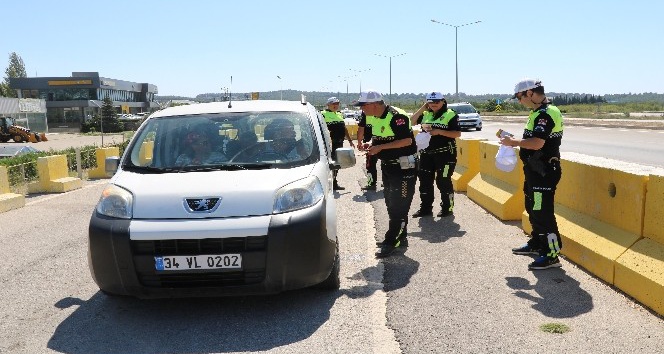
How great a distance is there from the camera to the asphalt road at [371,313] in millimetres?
3949

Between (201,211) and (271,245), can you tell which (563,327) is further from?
(201,211)

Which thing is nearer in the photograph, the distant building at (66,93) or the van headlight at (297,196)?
the van headlight at (297,196)

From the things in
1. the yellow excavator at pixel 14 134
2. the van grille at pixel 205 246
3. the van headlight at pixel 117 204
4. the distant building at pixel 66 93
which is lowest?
the yellow excavator at pixel 14 134

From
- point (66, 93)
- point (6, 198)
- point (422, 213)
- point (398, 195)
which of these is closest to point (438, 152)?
point (422, 213)

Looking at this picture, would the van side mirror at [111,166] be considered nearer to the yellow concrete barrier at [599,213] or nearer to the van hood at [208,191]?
the van hood at [208,191]

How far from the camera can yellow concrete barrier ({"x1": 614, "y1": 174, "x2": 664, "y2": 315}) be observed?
4.29 metres

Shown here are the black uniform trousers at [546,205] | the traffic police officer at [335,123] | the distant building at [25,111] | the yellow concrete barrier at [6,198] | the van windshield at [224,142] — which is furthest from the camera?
the distant building at [25,111]

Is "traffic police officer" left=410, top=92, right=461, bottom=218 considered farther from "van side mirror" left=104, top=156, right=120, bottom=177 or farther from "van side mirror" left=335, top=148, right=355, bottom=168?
"van side mirror" left=104, top=156, right=120, bottom=177

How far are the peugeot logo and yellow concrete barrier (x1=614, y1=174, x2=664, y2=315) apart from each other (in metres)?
3.14

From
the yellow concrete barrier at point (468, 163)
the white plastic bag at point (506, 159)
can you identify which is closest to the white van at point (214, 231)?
the white plastic bag at point (506, 159)

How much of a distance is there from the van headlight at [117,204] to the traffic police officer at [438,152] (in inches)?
175

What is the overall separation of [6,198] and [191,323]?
741cm

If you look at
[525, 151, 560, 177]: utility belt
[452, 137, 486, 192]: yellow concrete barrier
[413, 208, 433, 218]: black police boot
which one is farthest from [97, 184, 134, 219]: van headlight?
[452, 137, 486, 192]: yellow concrete barrier

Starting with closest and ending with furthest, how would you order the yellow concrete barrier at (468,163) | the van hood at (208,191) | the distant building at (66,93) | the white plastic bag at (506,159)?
1. the van hood at (208,191)
2. the white plastic bag at (506,159)
3. the yellow concrete barrier at (468,163)
4. the distant building at (66,93)
